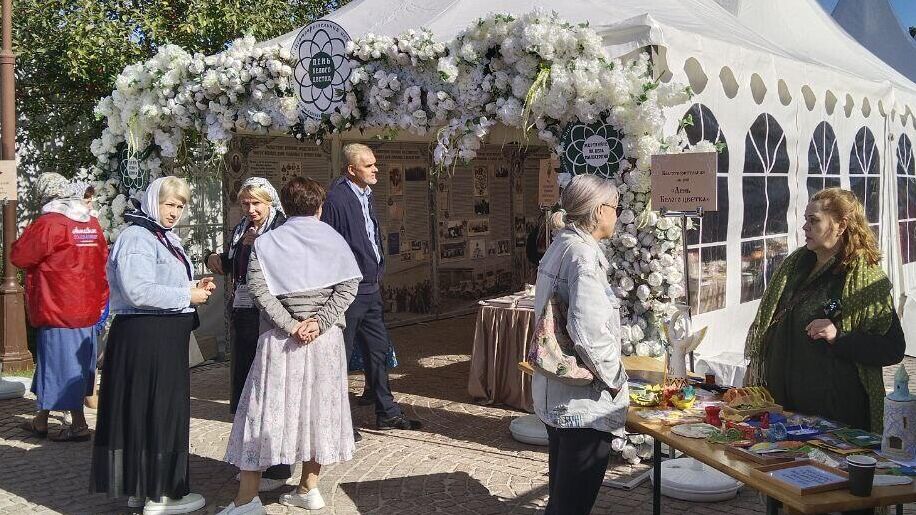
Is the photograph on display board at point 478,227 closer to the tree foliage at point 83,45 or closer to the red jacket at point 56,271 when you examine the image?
the tree foliage at point 83,45

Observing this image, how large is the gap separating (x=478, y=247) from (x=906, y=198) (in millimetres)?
5145

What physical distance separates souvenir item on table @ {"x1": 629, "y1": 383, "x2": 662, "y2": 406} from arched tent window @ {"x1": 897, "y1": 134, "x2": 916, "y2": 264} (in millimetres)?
7279

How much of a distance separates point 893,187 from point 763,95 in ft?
11.8

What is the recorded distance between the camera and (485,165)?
11.7 meters

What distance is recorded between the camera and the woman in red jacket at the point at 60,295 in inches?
233

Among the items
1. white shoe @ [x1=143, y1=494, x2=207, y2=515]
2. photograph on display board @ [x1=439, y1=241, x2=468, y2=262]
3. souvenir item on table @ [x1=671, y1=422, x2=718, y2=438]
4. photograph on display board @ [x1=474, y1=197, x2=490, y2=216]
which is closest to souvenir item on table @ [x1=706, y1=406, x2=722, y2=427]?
souvenir item on table @ [x1=671, y1=422, x2=718, y2=438]

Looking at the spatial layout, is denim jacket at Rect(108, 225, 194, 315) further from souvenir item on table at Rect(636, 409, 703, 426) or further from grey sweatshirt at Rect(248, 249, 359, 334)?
souvenir item on table at Rect(636, 409, 703, 426)

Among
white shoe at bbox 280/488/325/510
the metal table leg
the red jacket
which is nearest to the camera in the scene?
the metal table leg

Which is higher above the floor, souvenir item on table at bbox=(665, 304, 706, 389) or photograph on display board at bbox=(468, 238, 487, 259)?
photograph on display board at bbox=(468, 238, 487, 259)

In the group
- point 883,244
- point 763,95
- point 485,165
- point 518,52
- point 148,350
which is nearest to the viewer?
point 148,350

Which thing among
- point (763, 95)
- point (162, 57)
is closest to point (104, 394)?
point (162, 57)

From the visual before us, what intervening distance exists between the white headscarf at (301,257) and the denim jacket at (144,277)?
458 mm

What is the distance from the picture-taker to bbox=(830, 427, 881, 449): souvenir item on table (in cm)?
307

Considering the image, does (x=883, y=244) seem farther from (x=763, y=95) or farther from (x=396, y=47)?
(x=396, y=47)
